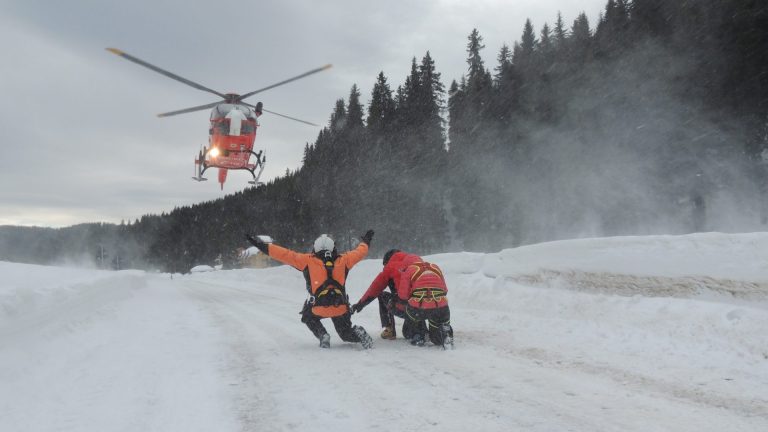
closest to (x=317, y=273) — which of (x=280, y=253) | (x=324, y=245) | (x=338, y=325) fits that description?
(x=324, y=245)

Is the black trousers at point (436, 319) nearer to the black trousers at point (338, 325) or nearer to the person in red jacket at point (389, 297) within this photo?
the person in red jacket at point (389, 297)

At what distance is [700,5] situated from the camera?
2739 cm

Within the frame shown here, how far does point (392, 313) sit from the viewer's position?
6820 mm

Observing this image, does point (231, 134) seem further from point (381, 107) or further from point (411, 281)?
point (381, 107)

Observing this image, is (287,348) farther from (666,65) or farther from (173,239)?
(173,239)

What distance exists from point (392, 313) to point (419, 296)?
80 centimetres

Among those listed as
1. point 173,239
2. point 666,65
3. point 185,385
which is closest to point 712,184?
point 666,65

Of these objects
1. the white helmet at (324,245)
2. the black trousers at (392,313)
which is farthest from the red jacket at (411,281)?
the white helmet at (324,245)

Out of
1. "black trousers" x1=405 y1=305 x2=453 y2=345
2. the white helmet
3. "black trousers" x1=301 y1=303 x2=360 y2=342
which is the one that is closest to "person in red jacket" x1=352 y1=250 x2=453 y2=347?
"black trousers" x1=405 y1=305 x2=453 y2=345

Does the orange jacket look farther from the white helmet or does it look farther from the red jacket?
the red jacket

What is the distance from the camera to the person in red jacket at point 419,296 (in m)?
6.10

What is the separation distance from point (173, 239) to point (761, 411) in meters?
126

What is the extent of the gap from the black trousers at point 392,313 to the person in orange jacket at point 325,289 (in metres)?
0.66

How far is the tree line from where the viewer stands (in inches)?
962
